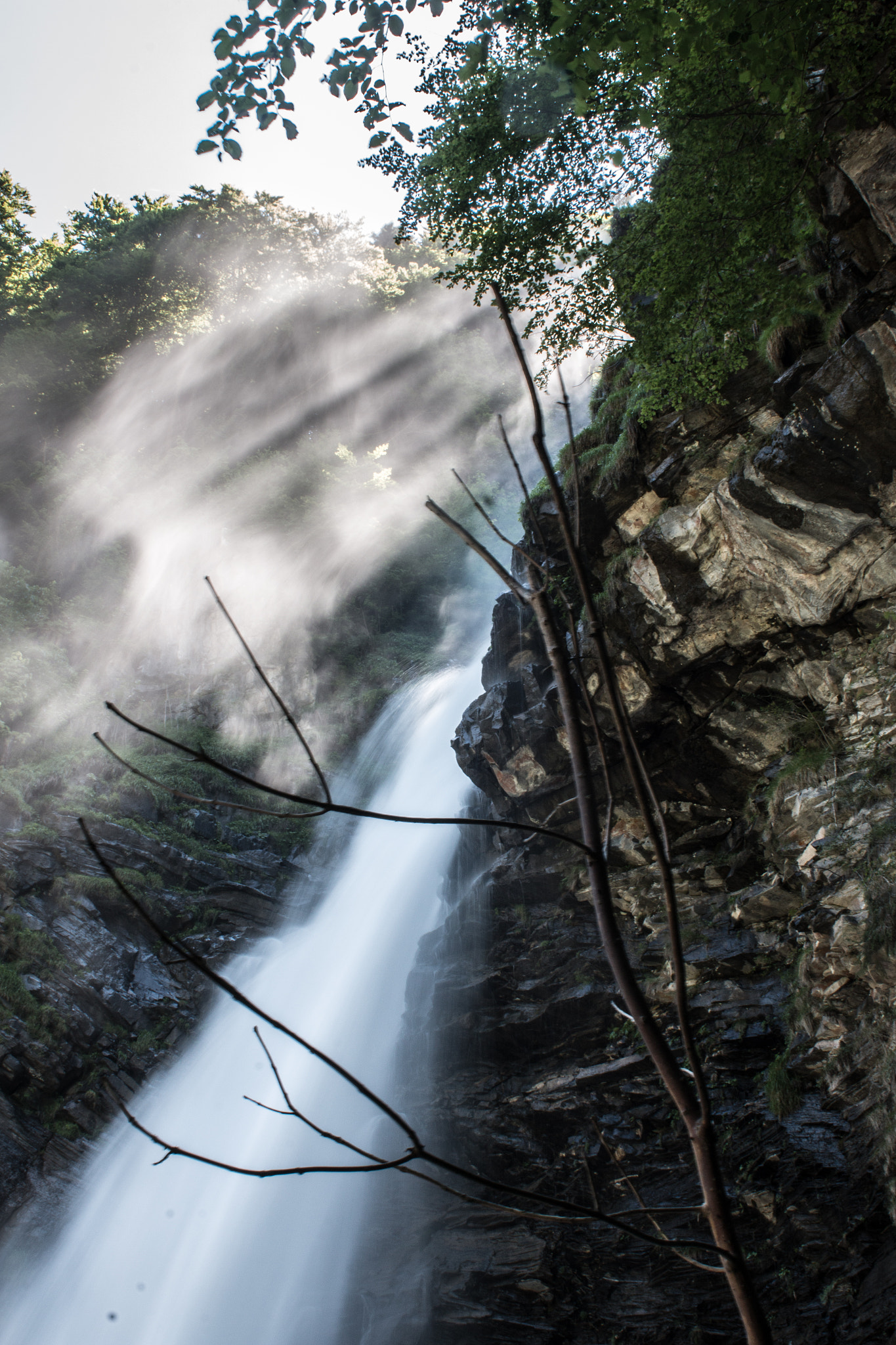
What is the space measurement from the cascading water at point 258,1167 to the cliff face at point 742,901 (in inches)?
87.6

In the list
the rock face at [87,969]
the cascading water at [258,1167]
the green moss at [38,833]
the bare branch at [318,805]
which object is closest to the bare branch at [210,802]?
the bare branch at [318,805]

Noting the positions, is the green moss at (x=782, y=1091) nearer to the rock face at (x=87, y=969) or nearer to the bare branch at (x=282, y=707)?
the bare branch at (x=282, y=707)

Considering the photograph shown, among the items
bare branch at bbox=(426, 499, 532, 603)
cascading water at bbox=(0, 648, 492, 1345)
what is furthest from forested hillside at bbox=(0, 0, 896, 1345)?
cascading water at bbox=(0, 648, 492, 1345)

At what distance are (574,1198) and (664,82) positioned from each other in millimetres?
11374

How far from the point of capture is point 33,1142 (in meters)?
10.5

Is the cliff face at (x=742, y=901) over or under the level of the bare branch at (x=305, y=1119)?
over

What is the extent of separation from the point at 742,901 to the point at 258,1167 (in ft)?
31.2

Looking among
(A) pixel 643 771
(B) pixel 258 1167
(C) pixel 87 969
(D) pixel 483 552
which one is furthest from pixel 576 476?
(B) pixel 258 1167

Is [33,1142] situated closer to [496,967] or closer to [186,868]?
[186,868]

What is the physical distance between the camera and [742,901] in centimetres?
835

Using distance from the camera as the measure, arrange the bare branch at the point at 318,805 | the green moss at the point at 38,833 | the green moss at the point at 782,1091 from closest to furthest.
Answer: the bare branch at the point at 318,805 → the green moss at the point at 782,1091 → the green moss at the point at 38,833

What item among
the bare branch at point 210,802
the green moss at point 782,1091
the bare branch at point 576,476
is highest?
the green moss at point 782,1091

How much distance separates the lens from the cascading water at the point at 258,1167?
31.3 ft

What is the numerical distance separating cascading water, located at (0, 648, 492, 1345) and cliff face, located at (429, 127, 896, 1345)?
7.30 feet
